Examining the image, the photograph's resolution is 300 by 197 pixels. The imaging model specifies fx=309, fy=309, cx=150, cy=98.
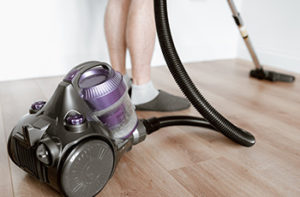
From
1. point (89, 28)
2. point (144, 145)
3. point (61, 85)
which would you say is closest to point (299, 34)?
point (89, 28)

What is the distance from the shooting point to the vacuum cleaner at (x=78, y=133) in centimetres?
62

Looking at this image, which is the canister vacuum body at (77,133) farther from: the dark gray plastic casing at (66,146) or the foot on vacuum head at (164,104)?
the foot on vacuum head at (164,104)

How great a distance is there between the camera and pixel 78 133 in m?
0.63

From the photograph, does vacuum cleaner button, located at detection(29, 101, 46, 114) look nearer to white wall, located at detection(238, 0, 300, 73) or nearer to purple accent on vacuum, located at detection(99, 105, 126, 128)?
purple accent on vacuum, located at detection(99, 105, 126, 128)

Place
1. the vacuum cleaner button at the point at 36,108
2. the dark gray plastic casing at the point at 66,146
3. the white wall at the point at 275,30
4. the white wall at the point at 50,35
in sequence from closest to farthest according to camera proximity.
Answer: the dark gray plastic casing at the point at 66,146 → the vacuum cleaner button at the point at 36,108 → the white wall at the point at 50,35 → the white wall at the point at 275,30

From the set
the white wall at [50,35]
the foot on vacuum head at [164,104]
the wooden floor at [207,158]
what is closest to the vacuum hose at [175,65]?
the wooden floor at [207,158]

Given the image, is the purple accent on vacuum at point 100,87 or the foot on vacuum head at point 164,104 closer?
the purple accent on vacuum at point 100,87

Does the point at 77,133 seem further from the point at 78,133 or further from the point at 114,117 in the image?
the point at 114,117

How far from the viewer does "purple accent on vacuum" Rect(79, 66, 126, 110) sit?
2.26 feet

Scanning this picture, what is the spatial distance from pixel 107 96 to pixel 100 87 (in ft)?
0.09

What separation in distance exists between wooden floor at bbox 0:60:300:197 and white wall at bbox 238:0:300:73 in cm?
69

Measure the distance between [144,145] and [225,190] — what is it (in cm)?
31

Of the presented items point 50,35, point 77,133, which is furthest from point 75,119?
point 50,35

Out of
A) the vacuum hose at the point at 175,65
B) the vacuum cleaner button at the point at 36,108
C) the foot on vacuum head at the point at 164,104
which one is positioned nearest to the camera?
the vacuum cleaner button at the point at 36,108
